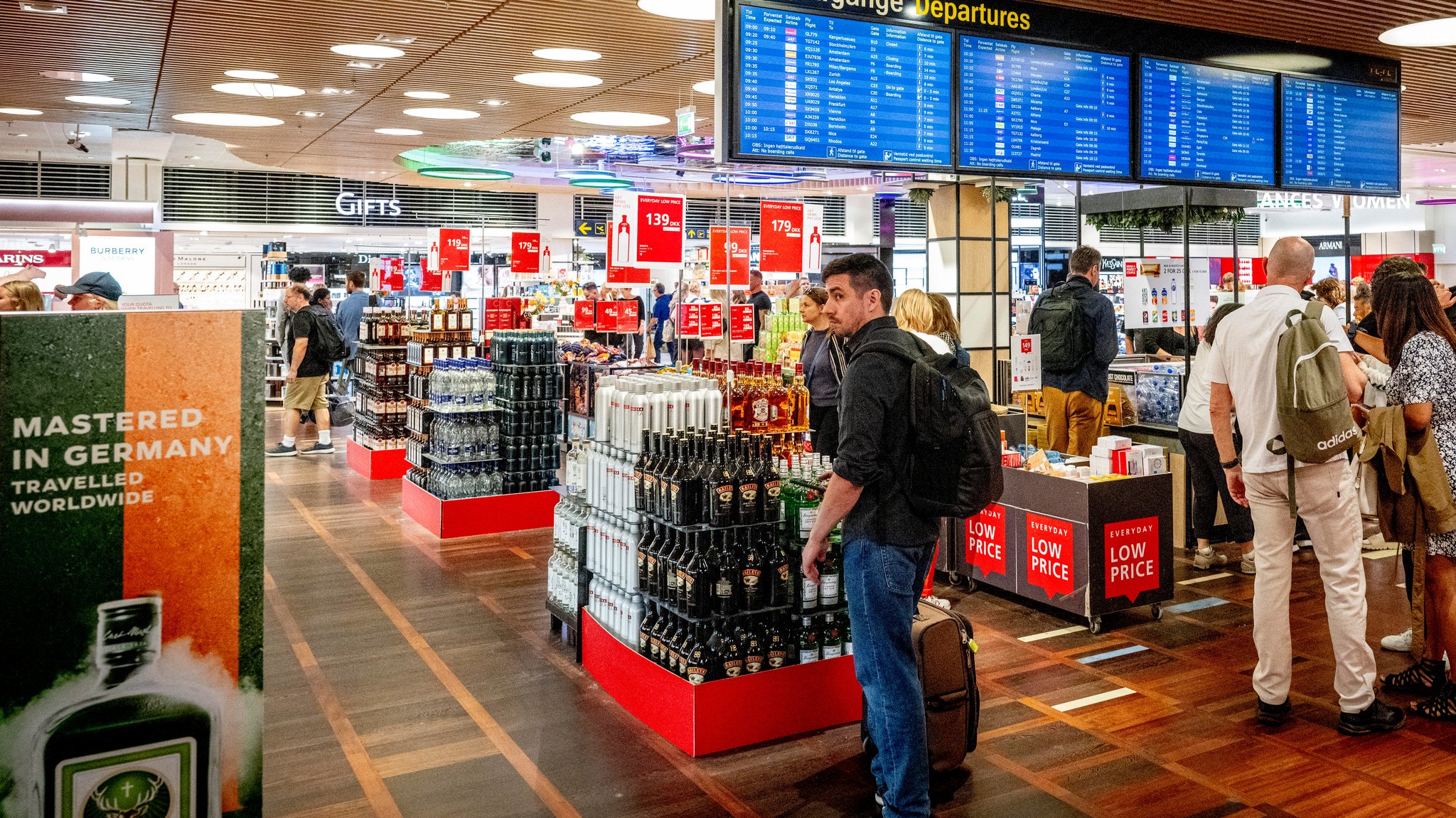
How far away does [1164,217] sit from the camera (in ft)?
28.9

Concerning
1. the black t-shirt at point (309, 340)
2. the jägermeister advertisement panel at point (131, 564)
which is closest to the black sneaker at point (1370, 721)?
the jägermeister advertisement panel at point (131, 564)

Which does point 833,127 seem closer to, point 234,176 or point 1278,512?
point 1278,512

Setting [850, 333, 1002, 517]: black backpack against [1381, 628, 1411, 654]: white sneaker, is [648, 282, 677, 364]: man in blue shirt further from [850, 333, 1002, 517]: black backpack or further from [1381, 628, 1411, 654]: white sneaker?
[850, 333, 1002, 517]: black backpack

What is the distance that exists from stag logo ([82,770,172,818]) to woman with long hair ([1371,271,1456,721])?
412cm

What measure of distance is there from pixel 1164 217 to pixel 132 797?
8.64 m

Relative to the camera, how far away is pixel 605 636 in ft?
14.4

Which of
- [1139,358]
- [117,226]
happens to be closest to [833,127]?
[1139,358]

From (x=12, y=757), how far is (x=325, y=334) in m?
9.26

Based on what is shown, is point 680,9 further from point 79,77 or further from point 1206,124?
point 79,77

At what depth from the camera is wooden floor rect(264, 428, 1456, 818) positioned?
11.1 ft

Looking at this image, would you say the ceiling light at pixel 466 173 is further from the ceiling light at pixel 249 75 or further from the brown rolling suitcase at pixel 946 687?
the brown rolling suitcase at pixel 946 687

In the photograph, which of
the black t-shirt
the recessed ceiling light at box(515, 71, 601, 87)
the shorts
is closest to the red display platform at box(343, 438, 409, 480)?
the black t-shirt

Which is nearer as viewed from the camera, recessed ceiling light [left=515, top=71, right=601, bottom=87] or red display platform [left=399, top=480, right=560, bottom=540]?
recessed ceiling light [left=515, top=71, right=601, bottom=87]

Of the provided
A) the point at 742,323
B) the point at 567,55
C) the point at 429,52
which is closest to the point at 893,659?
the point at 567,55
